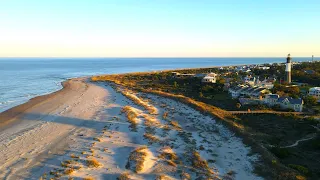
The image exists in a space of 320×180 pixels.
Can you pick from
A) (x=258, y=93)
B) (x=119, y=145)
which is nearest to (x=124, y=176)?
(x=119, y=145)

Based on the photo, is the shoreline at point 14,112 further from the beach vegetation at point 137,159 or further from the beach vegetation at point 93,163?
the beach vegetation at point 137,159

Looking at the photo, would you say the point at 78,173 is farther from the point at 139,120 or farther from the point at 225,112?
the point at 225,112

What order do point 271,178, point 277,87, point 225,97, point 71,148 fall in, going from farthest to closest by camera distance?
point 277,87
point 225,97
point 71,148
point 271,178

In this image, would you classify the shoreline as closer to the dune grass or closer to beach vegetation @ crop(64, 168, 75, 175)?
the dune grass

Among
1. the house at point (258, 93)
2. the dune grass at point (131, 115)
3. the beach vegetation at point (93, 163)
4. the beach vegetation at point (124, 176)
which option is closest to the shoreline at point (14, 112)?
the dune grass at point (131, 115)

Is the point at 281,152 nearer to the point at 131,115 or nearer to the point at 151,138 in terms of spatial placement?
the point at 151,138

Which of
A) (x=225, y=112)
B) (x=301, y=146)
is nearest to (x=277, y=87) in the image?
(x=225, y=112)
